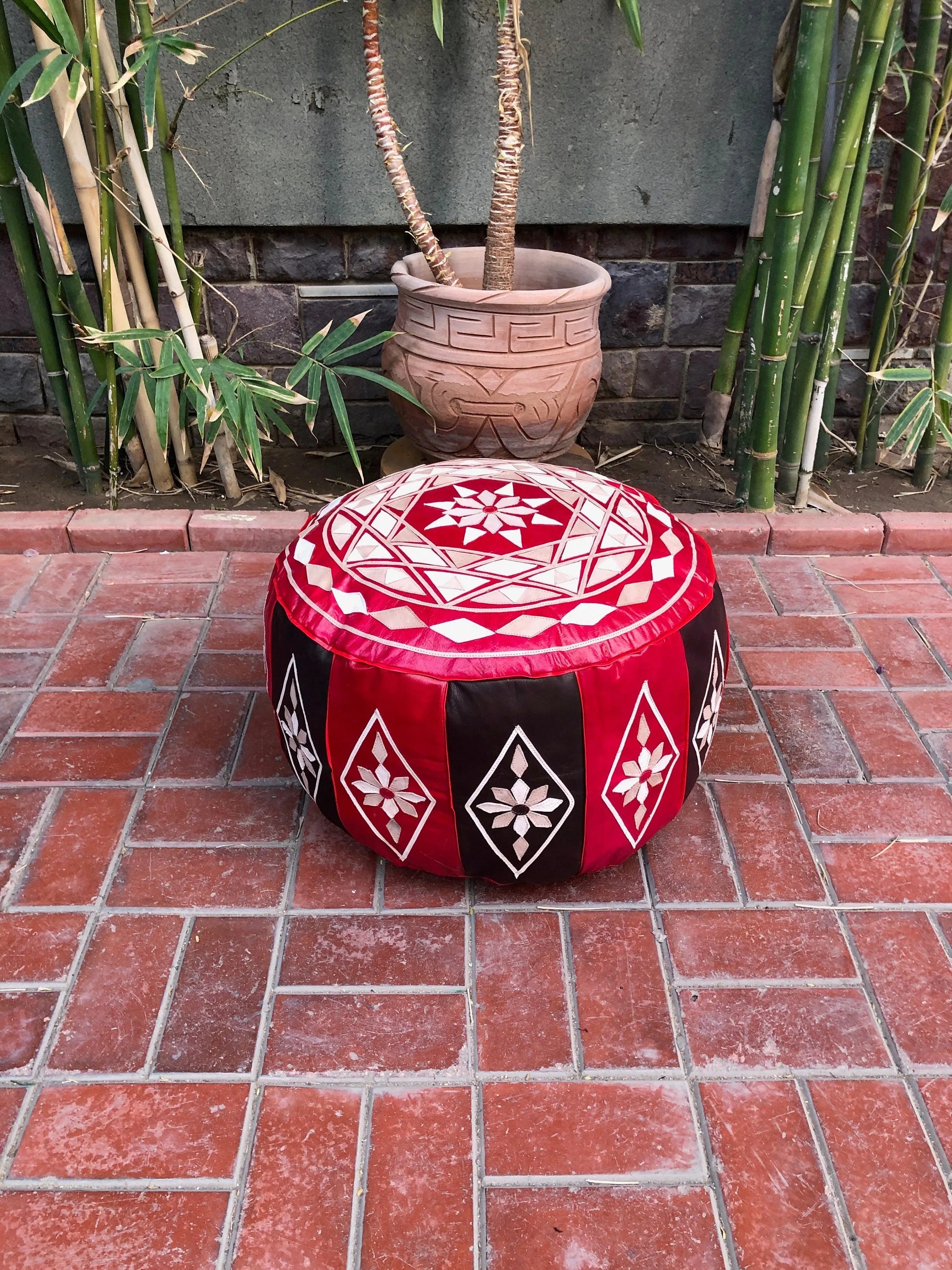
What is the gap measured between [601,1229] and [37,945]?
977 millimetres

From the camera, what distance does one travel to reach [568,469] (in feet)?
6.33

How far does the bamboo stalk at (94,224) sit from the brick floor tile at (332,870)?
1.40 m

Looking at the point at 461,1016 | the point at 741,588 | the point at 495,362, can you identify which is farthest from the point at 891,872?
the point at 495,362

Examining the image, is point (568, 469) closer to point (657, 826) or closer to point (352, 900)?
point (657, 826)

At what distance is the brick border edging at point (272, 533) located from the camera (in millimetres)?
2705

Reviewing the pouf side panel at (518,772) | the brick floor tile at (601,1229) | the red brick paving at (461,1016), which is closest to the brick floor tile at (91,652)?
the red brick paving at (461,1016)

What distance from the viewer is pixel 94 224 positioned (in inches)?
103

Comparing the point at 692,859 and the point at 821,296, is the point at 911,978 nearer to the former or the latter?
the point at 692,859

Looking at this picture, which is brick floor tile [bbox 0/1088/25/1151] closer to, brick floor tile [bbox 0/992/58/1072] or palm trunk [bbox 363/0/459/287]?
brick floor tile [bbox 0/992/58/1072]

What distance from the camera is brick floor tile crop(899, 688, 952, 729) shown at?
210 cm

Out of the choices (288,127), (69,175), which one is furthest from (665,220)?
(69,175)

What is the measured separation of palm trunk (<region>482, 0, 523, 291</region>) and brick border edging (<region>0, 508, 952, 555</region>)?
2.87 feet

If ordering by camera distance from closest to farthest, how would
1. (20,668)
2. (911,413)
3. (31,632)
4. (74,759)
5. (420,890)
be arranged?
(420,890) → (74,759) → (20,668) → (31,632) → (911,413)

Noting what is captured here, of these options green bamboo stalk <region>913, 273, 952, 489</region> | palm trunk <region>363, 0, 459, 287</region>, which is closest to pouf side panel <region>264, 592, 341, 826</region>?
palm trunk <region>363, 0, 459, 287</region>
